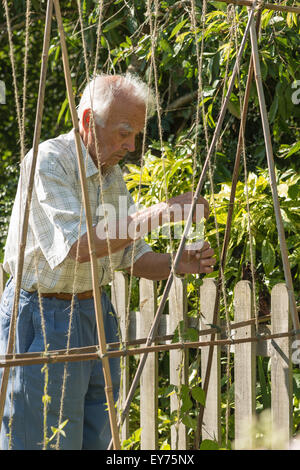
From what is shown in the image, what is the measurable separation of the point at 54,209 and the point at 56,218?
0.09 feet

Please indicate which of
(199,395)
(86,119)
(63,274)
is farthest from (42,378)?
(86,119)

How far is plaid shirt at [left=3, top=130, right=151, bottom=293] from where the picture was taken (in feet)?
6.08

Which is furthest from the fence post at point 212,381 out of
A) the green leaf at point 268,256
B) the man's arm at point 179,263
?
the green leaf at point 268,256

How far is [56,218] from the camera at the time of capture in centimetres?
186

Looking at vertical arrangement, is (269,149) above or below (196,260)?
above

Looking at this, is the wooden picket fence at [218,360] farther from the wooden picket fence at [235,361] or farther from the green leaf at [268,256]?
the green leaf at [268,256]

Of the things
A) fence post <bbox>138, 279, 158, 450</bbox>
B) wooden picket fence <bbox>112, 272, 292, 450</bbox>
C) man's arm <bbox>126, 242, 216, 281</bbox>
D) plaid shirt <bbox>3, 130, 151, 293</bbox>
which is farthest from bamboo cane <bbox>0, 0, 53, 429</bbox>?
fence post <bbox>138, 279, 158, 450</bbox>

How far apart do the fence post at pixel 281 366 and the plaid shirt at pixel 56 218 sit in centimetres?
57

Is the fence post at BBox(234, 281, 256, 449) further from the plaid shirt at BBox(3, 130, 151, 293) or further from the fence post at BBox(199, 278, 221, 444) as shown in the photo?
the plaid shirt at BBox(3, 130, 151, 293)

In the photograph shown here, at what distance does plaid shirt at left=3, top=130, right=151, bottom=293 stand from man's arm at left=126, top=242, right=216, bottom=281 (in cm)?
14

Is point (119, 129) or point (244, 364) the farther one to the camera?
point (244, 364)

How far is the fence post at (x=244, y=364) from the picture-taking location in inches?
90.6

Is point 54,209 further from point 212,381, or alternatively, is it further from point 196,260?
point 212,381
